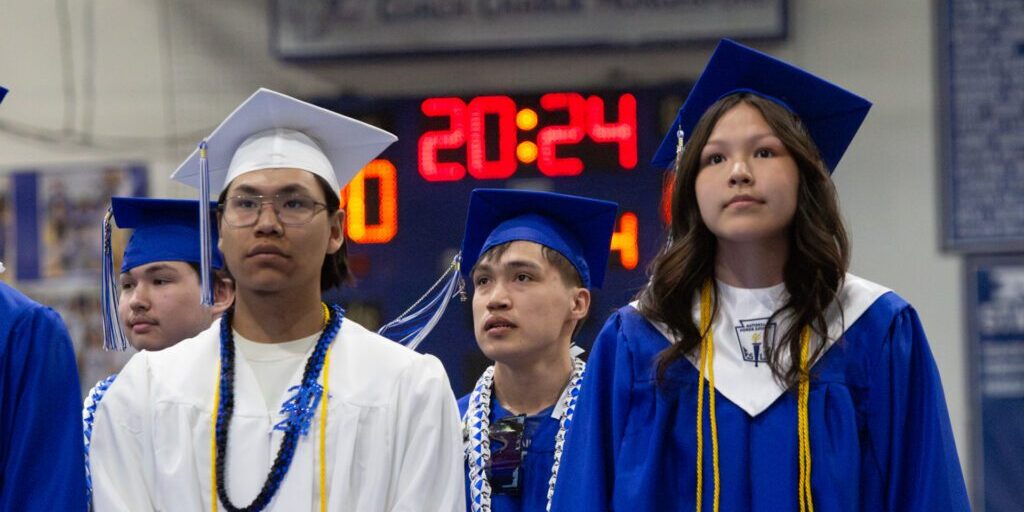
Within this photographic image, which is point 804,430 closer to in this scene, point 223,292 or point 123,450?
point 123,450

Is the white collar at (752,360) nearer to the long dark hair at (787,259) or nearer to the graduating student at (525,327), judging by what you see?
the long dark hair at (787,259)

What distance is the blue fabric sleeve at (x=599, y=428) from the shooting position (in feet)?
7.20

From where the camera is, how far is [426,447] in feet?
7.41

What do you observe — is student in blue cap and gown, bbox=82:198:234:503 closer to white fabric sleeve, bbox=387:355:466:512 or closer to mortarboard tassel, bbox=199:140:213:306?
mortarboard tassel, bbox=199:140:213:306

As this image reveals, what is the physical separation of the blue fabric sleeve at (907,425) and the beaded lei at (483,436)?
0.87m

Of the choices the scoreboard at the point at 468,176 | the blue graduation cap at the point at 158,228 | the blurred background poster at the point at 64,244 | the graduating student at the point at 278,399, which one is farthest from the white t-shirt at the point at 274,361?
the blurred background poster at the point at 64,244

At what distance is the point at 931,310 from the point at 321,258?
4.26 metres

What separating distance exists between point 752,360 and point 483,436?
3.05ft

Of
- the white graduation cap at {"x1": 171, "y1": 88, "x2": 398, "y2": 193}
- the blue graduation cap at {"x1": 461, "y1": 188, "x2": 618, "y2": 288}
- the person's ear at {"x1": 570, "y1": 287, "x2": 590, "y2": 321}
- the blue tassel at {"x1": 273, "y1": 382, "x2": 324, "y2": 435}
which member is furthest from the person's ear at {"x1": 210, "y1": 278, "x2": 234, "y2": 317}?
the blue tassel at {"x1": 273, "y1": 382, "x2": 324, "y2": 435}

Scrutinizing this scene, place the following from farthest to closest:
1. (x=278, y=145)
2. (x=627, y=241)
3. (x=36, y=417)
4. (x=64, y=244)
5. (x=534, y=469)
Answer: (x=64, y=244) → (x=627, y=241) → (x=534, y=469) → (x=278, y=145) → (x=36, y=417)

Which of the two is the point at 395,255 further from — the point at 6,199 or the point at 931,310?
the point at 931,310

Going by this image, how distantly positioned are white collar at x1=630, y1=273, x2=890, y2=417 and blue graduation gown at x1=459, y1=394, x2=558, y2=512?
80cm

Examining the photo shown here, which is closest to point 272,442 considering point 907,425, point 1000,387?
point 907,425

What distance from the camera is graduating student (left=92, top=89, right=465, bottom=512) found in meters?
2.22
